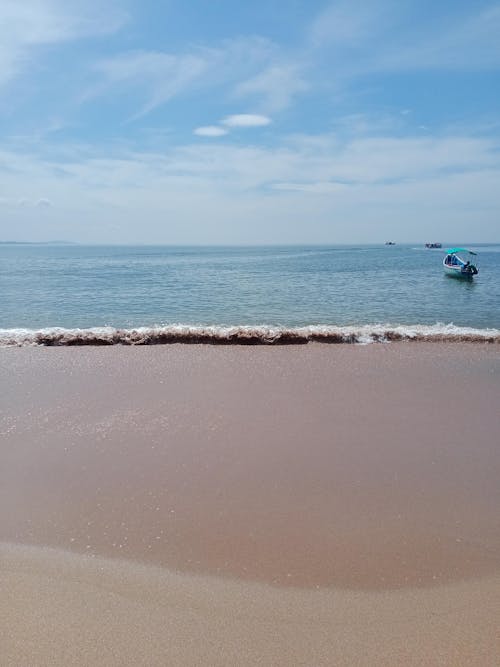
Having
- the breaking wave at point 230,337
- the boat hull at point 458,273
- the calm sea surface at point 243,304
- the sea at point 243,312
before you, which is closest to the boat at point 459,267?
the boat hull at point 458,273

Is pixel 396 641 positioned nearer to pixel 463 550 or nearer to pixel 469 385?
pixel 463 550

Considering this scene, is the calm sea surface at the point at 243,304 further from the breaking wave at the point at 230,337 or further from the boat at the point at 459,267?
the breaking wave at the point at 230,337

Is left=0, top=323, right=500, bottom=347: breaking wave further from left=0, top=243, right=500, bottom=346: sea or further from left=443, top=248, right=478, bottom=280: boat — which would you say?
left=443, top=248, right=478, bottom=280: boat

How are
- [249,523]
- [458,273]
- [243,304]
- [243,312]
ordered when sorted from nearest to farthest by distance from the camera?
[249,523] < [243,312] < [243,304] < [458,273]

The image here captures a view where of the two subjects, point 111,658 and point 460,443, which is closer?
point 111,658

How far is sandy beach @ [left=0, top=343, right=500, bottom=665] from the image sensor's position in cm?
299

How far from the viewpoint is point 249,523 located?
4.27 m

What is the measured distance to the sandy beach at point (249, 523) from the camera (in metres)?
2.99

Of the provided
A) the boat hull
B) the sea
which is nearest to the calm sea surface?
the sea

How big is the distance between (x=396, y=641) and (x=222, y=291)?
24196 millimetres

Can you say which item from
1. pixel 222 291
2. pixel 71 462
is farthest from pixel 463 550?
pixel 222 291

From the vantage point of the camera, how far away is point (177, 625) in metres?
3.08

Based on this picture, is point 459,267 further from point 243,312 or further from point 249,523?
point 249,523

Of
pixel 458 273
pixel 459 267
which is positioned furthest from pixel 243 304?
pixel 459 267
